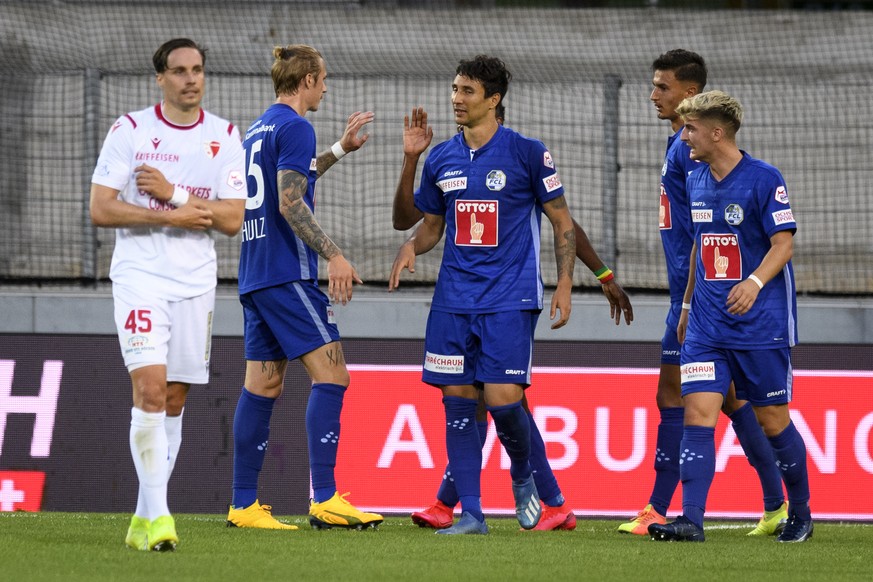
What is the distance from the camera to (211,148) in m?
5.34

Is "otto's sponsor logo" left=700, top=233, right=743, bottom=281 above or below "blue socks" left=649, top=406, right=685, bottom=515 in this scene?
above

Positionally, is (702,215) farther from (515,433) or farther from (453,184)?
(515,433)

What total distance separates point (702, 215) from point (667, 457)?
1.33 meters

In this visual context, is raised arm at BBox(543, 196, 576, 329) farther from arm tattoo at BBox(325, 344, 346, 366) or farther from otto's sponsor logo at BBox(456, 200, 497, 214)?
arm tattoo at BBox(325, 344, 346, 366)

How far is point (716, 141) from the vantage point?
6043 millimetres

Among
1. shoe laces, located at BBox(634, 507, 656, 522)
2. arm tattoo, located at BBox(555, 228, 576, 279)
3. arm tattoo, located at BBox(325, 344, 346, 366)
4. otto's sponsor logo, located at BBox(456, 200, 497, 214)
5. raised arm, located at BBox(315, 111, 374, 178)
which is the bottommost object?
shoe laces, located at BBox(634, 507, 656, 522)

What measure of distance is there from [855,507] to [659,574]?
342cm

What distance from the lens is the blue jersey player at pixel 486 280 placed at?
6234mm

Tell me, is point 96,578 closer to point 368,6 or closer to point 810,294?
point 810,294

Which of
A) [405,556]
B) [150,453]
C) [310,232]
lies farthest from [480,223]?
[150,453]

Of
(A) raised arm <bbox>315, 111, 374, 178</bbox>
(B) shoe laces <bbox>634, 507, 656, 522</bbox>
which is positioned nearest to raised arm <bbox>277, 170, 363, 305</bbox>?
(A) raised arm <bbox>315, 111, 374, 178</bbox>

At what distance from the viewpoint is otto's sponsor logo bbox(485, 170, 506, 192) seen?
6.31 metres

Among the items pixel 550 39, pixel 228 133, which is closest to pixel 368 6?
pixel 550 39

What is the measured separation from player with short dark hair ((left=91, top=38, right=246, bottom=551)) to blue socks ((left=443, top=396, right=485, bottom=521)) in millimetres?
1345
